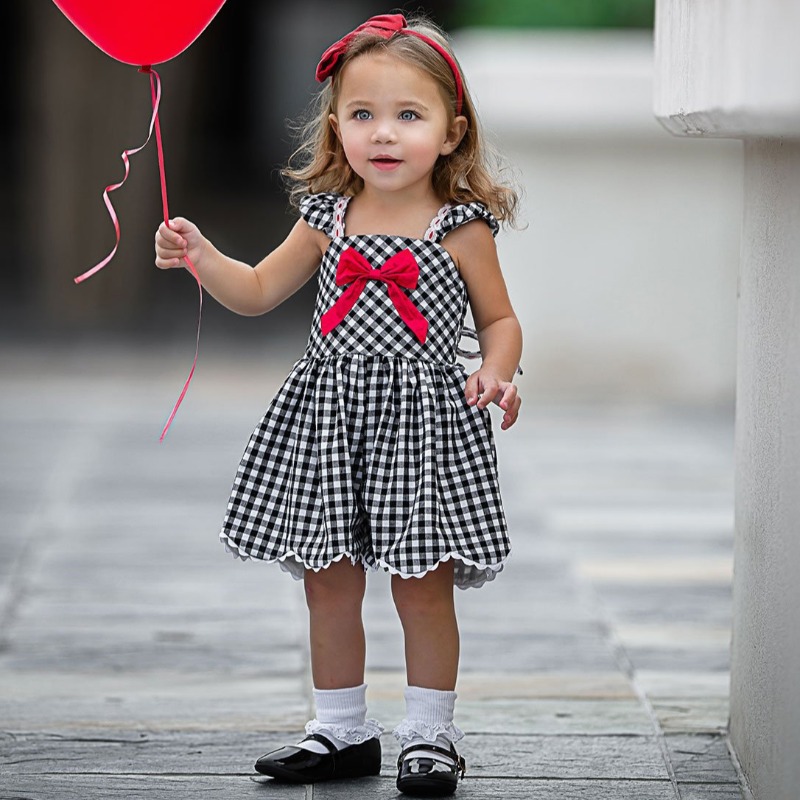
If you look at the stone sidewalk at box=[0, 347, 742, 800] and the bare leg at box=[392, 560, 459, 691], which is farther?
the stone sidewalk at box=[0, 347, 742, 800]

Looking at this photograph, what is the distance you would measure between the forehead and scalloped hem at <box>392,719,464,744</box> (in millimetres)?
1014

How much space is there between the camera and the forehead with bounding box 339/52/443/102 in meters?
2.31

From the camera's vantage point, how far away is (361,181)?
98.3 inches

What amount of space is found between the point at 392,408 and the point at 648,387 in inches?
178

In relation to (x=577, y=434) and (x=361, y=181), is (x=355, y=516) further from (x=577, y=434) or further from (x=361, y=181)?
(x=577, y=434)

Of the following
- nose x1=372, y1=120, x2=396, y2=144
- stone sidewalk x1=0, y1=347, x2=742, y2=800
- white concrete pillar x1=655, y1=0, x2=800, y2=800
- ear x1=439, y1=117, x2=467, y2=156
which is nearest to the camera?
white concrete pillar x1=655, y1=0, x2=800, y2=800

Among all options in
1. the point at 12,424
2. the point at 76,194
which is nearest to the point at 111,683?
the point at 12,424

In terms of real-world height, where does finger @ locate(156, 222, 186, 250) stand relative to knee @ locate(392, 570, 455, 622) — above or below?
above

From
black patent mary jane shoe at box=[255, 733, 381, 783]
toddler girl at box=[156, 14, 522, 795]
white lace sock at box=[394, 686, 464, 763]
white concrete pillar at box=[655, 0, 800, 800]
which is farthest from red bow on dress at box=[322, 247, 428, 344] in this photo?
black patent mary jane shoe at box=[255, 733, 381, 783]

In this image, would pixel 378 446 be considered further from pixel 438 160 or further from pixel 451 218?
pixel 438 160

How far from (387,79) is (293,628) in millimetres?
1555

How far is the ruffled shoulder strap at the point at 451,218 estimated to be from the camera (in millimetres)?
2379

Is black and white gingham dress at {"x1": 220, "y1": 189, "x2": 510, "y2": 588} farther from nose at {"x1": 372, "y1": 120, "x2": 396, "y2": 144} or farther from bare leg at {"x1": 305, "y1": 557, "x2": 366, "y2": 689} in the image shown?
nose at {"x1": 372, "y1": 120, "x2": 396, "y2": 144}

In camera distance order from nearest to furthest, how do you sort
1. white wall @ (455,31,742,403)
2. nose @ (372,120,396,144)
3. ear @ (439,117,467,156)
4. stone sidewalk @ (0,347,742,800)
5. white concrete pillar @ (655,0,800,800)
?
white concrete pillar @ (655,0,800,800)
nose @ (372,120,396,144)
ear @ (439,117,467,156)
stone sidewalk @ (0,347,742,800)
white wall @ (455,31,742,403)
